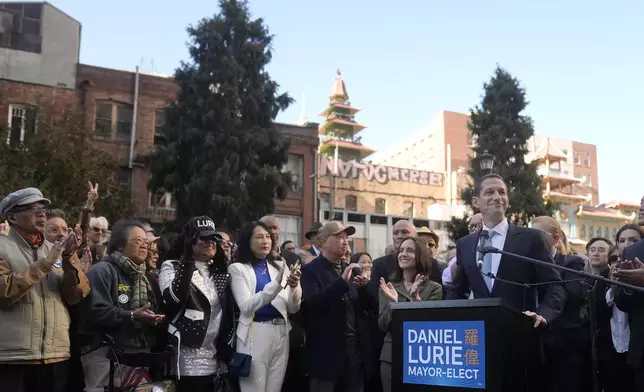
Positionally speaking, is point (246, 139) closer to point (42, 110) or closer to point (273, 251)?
point (42, 110)

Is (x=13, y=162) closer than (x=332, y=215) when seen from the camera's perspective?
Yes

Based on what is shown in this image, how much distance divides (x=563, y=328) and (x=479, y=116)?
29447 mm

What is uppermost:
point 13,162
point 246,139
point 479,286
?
point 246,139

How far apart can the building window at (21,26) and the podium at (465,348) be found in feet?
94.2

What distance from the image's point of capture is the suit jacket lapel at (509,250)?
4445mm

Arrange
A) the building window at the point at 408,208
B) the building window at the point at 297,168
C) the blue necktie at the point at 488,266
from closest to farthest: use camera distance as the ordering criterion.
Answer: the blue necktie at the point at 488,266 → the building window at the point at 297,168 → the building window at the point at 408,208

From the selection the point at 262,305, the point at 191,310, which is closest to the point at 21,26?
the point at 191,310

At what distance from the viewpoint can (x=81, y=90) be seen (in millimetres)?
28469

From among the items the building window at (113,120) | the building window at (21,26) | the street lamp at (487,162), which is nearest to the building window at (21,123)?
the building window at (113,120)

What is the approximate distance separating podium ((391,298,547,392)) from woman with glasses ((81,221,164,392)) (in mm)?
2190

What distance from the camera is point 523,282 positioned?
4.45m

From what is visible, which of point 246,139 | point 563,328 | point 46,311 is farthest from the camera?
point 246,139

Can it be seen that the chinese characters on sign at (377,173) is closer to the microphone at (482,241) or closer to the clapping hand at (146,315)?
the clapping hand at (146,315)

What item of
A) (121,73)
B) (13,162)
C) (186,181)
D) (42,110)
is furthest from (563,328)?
(121,73)
